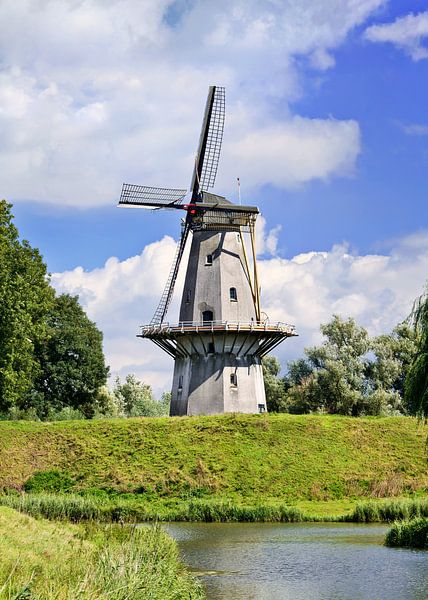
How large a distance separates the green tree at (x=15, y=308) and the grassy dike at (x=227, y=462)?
3852 millimetres

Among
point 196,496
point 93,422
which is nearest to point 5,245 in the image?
point 93,422

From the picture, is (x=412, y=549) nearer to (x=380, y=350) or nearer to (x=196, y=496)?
(x=196, y=496)

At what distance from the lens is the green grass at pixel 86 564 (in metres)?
11.6

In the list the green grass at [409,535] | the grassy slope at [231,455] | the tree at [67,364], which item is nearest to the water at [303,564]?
the green grass at [409,535]

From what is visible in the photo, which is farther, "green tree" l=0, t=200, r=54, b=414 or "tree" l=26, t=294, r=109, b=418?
"tree" l=26, t=294, r=109, b=418

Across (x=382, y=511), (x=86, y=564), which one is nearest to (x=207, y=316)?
(x=382, y=511)

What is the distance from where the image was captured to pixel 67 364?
68.5 m

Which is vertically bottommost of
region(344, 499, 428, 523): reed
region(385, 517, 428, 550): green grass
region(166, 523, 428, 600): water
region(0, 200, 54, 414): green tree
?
region(166, 523, 428, 600): water

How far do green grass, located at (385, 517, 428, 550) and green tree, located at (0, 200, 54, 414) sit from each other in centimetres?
2680

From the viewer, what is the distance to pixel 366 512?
114 feet

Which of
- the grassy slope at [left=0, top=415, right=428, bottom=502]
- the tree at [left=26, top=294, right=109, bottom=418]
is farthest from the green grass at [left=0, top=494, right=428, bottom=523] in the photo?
the tree at [left=26, top=294, right=109, bottom=418]

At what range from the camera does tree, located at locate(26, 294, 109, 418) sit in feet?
224

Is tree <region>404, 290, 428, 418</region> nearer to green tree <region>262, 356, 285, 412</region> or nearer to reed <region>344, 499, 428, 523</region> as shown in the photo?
reed <region>344, 499, 428, 523</region>

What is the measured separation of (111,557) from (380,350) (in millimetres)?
63795
